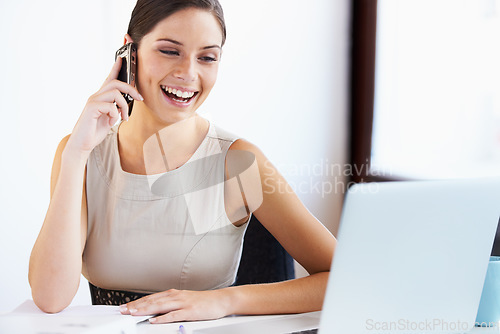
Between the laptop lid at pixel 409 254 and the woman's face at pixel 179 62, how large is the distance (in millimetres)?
769

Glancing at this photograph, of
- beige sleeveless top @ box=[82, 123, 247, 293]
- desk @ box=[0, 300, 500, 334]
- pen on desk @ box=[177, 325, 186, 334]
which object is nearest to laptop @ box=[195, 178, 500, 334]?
desk @ box=[0, 300, 500, 334]

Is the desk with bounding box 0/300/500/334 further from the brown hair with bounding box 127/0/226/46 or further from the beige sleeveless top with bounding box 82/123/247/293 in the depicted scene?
the brown hair with bounding box 127/0/226/46

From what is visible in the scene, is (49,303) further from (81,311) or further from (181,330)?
(181,330)

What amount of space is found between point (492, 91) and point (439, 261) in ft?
6.08

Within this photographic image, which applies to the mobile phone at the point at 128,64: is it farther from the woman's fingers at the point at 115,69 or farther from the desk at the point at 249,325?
the desk at the point at 249,325

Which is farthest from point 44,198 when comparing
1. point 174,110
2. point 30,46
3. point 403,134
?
point 403,134

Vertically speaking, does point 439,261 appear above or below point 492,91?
below

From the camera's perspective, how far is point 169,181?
140cm

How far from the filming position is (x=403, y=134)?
2.88 metres

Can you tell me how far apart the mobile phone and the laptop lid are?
2.62 ft

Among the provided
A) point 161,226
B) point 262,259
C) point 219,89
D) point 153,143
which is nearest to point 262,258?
point 262,259

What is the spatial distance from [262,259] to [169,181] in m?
0.32

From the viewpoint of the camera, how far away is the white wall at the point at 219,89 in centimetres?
233

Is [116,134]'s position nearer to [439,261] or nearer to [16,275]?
[439,261]
